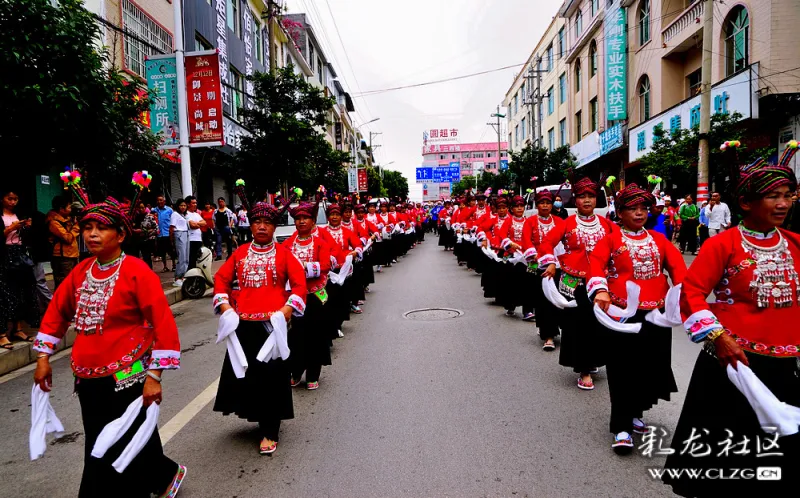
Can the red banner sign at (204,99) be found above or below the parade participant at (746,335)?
above

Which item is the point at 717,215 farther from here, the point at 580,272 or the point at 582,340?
the point at 582,340

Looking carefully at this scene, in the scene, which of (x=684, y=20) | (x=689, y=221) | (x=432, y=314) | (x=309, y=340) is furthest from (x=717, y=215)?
(x=309, y=340)

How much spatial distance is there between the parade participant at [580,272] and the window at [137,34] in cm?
1298

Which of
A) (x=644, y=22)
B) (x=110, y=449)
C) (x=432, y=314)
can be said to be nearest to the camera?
(x=110, y=449)

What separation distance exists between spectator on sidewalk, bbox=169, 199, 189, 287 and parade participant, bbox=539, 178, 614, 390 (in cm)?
821

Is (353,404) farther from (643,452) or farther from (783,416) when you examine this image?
(783,416)

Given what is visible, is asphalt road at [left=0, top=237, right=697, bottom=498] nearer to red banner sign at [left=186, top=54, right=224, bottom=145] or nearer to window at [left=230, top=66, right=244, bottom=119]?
red banner sign at [left=186, top=54, right=224, bottom=145]

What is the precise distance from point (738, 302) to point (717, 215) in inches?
464

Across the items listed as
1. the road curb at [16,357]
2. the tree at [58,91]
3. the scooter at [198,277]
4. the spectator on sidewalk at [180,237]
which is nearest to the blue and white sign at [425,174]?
the spectator on sidewalk at [180,237]

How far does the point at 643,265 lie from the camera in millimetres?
3904

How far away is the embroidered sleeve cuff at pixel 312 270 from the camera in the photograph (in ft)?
18.3

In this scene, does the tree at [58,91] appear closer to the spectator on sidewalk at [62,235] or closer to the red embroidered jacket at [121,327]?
the spectator on sidewalk at [62,235]

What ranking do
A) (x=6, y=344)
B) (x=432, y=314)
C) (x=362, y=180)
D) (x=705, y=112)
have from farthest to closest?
(x=362, y=180), (x=705, y=112), (x=432, y=314), (x=6, y=344)

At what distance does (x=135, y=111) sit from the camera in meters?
9.41
